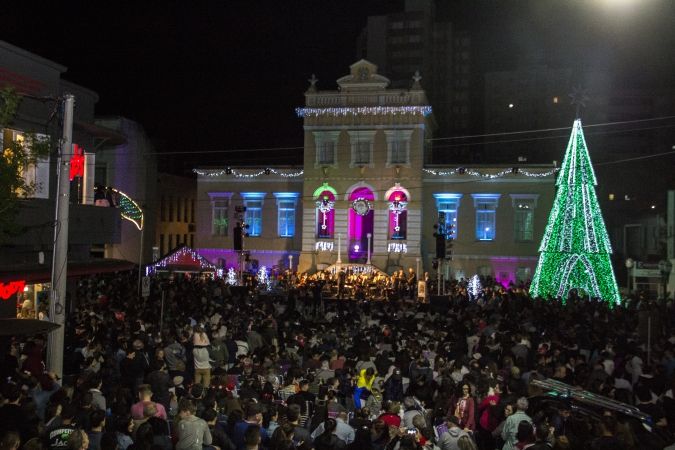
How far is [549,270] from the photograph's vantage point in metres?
30.3

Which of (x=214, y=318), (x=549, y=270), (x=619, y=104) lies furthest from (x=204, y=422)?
(x=619, y=104)

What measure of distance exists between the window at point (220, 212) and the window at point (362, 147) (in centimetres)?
834

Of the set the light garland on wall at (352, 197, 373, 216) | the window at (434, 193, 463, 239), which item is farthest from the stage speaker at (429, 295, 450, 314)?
the window at (434, 193, 463, 239)

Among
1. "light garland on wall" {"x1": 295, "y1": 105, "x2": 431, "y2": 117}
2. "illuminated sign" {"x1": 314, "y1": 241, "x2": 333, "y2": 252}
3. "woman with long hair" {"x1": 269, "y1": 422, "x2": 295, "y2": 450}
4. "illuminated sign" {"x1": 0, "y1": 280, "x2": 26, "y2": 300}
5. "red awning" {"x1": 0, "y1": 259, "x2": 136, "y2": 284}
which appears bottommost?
"woman with long hair" {"x1": 269, "y1": 422, "x2": 295, "y2": 450}

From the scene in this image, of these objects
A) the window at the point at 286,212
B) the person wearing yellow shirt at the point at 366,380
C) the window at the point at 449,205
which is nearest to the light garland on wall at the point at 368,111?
the window at the point at 449,205

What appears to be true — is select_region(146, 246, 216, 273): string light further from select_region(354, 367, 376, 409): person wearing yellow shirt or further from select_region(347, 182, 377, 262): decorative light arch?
select_region(354, 367, 376, 409): person wearing yellow shirt

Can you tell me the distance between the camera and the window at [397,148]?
39875 millimetres

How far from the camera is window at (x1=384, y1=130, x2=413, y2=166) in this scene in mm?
39875

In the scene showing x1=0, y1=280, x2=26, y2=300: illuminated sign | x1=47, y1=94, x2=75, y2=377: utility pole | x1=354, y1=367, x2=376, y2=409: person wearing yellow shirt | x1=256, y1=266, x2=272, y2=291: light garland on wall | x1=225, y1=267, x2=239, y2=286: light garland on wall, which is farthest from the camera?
x1=225, y1=267, x2=239, y2=286: light garland on wall

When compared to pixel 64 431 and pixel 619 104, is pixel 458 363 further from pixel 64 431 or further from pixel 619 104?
pixel 619 104

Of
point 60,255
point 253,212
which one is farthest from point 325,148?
point 60,255

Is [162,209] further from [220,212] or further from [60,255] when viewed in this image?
[60,255]

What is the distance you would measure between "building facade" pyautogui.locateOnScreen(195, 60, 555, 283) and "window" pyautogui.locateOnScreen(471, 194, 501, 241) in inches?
2.2

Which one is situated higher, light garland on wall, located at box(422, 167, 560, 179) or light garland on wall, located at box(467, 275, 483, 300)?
light garland on wall, located at box(422, 167, 560, 179)
